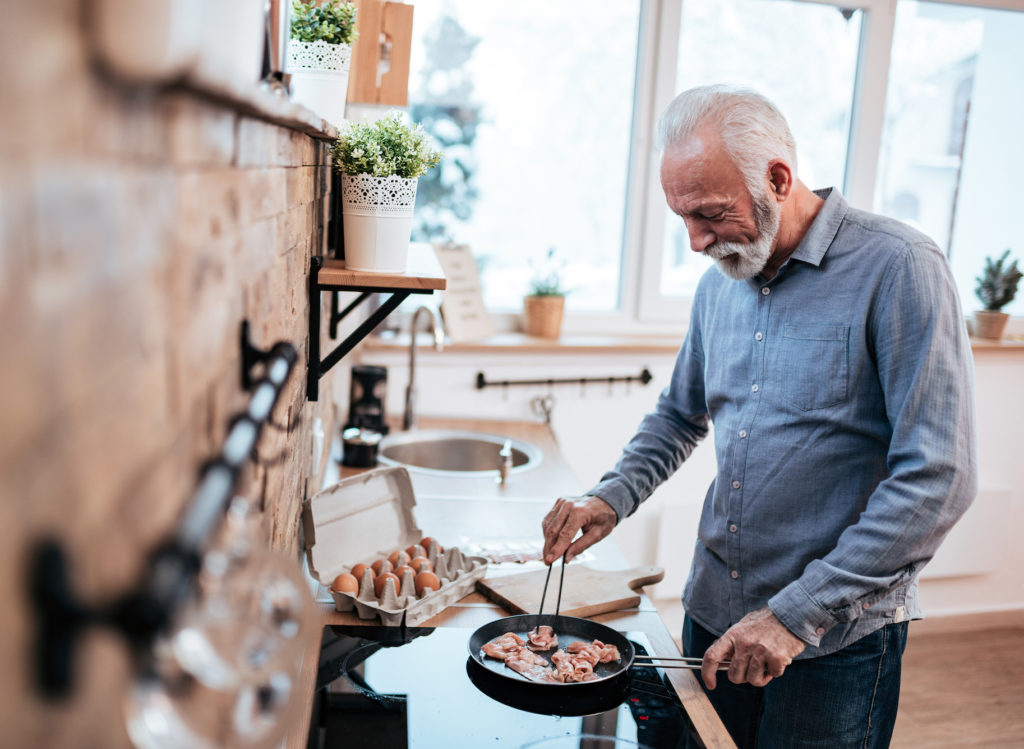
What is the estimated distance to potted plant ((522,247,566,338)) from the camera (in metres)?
3.23

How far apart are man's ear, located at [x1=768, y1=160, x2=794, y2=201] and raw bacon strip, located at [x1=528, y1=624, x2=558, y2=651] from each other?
0.81 meters

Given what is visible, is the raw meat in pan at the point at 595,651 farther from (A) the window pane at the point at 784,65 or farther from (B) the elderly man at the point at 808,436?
(A) the window pane at the point at 784,65

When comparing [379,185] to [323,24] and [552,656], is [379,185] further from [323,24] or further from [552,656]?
[552,656]

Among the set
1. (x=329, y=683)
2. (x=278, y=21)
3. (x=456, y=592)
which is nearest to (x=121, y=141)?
(x=278, y=21)

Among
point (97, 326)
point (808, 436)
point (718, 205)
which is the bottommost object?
point (808, 436)

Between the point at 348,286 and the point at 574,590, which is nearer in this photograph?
the point at 348,286

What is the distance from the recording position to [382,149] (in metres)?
1.37

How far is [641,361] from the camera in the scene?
11.0 feet

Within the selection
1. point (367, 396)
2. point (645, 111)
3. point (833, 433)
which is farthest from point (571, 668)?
point (645, 111)

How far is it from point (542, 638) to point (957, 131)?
317 centimetres

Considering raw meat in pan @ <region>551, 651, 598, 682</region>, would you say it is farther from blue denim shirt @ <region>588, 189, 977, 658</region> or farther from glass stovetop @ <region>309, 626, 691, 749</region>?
blue denim shirt @ <region>588, 189, 977, 658</region>

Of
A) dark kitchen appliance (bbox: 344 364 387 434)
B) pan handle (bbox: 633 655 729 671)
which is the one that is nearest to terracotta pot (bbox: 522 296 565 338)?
dark kitchen appliance (bbox: 344 364 387 434)

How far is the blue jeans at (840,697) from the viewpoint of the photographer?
5.05ft

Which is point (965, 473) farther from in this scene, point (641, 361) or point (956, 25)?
point (956, 25)
